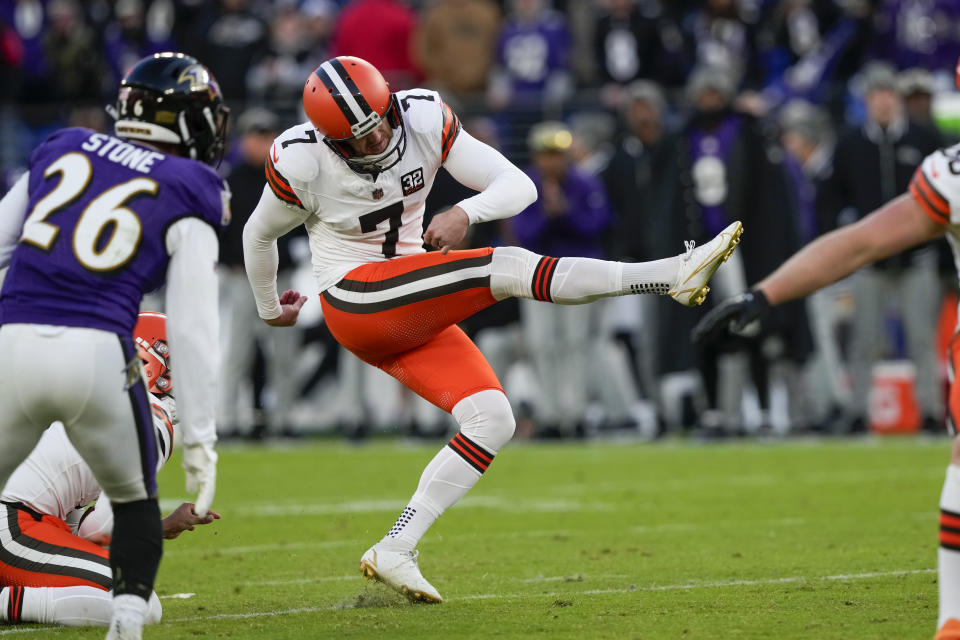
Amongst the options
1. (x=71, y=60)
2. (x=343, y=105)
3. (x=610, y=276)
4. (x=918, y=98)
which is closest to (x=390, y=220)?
(x=343, y=105)

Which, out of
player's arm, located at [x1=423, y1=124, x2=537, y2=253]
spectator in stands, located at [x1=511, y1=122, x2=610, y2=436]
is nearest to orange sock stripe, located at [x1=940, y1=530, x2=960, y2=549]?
player's arm, located at [x1=423, y1=124, x2=537, y2=253]

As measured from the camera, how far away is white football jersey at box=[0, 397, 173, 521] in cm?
513

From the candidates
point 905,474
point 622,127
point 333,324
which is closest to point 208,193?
point 333,324

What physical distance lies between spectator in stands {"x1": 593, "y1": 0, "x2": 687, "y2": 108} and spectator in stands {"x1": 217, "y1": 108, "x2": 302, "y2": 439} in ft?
12.2

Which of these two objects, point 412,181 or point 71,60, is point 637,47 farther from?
point 412,181

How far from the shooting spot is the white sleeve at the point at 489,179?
5371 millimetres

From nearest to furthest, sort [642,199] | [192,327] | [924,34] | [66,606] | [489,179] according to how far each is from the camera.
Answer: [192,327], [66,606], [489,179], [642,199], [924,34]

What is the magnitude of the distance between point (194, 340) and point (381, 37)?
11.3 metres

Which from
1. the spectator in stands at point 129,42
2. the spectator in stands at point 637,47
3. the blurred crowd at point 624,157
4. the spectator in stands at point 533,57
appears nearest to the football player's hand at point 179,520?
the blurred crowd at point 624,157

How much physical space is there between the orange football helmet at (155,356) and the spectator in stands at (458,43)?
9.71 metres

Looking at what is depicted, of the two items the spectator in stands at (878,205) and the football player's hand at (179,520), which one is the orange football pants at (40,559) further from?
the spectator in stands at (878,205)

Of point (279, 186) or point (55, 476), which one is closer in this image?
point (55, 476)

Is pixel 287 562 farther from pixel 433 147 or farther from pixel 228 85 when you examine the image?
pixel 228 85

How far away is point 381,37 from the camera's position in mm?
14977
